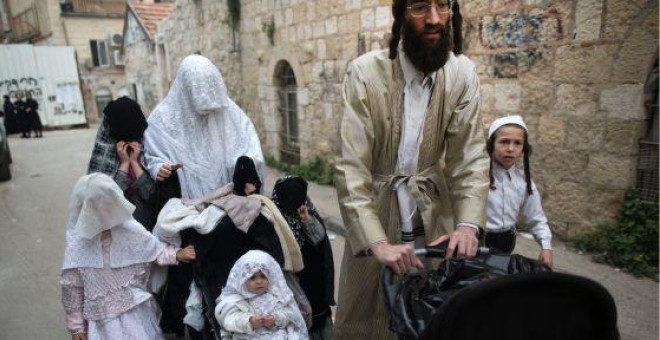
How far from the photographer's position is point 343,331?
224cm

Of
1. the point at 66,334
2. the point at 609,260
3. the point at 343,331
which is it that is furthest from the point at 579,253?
the point at 66,334

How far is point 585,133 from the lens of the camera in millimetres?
4062

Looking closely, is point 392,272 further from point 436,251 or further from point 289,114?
point 289,114

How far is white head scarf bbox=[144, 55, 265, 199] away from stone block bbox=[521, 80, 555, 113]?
9.89 feet

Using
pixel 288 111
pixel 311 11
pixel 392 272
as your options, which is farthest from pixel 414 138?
pixel 288 111

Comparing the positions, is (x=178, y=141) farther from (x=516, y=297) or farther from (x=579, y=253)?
(x=579, y=253)

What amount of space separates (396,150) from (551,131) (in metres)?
3.04

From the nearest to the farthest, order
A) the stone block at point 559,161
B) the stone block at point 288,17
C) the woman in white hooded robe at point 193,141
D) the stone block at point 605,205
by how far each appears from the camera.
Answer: the woman in white hooded robe at point 193,141
the stone block at point 605,205
the stone block at point 559,161
the stone block at point 288,17

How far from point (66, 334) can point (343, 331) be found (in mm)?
2316

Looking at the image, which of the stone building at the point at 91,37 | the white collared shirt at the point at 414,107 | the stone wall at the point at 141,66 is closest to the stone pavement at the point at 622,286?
the white collared shirt at the point at 414,107

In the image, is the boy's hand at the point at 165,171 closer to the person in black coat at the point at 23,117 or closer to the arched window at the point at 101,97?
the person in black coat at the point at 23,117

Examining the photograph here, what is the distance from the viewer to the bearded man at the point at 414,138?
5.84ft

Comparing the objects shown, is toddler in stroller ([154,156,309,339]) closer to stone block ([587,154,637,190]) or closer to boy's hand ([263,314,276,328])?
boy's hand ([263,314,276,328])

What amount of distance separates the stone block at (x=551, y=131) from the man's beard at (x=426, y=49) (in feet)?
9.64
